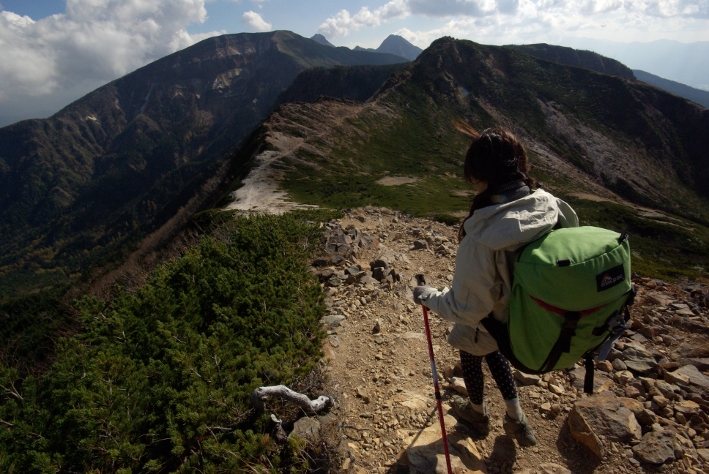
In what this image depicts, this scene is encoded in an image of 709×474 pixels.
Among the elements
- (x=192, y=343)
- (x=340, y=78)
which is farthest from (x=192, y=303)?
(x=340, y=78)

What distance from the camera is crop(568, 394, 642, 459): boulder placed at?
3.86 meters

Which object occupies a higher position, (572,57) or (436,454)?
(572,57)

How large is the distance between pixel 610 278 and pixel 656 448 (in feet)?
9.58

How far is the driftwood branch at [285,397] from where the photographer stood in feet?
12.8

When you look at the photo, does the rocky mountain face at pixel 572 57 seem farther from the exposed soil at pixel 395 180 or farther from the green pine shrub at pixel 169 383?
the green pine shrub at pixel 169 383

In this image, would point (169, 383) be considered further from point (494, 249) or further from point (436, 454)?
point (494, 249)

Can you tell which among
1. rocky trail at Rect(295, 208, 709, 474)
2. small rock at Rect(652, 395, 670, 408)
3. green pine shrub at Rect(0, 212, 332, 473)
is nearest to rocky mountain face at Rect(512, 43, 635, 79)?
rocky trail at Rect(295, 208, 709, 474)

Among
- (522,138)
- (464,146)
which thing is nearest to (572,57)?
(522,138)

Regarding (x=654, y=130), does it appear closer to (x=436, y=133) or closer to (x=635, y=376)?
(x=436, y=133)

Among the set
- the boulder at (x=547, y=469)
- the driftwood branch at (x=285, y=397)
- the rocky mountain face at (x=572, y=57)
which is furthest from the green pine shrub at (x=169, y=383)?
the rocky mountain face at (x=572, y=57)

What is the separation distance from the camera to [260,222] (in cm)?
1024

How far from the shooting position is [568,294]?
7.44ft

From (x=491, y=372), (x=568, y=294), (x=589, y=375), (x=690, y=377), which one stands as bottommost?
(x=690, y=377)

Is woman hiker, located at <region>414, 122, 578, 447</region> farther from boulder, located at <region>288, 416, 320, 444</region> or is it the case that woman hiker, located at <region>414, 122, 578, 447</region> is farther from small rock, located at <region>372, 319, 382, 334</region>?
small rock, located at <region>372, 319, 382, 334</region>
